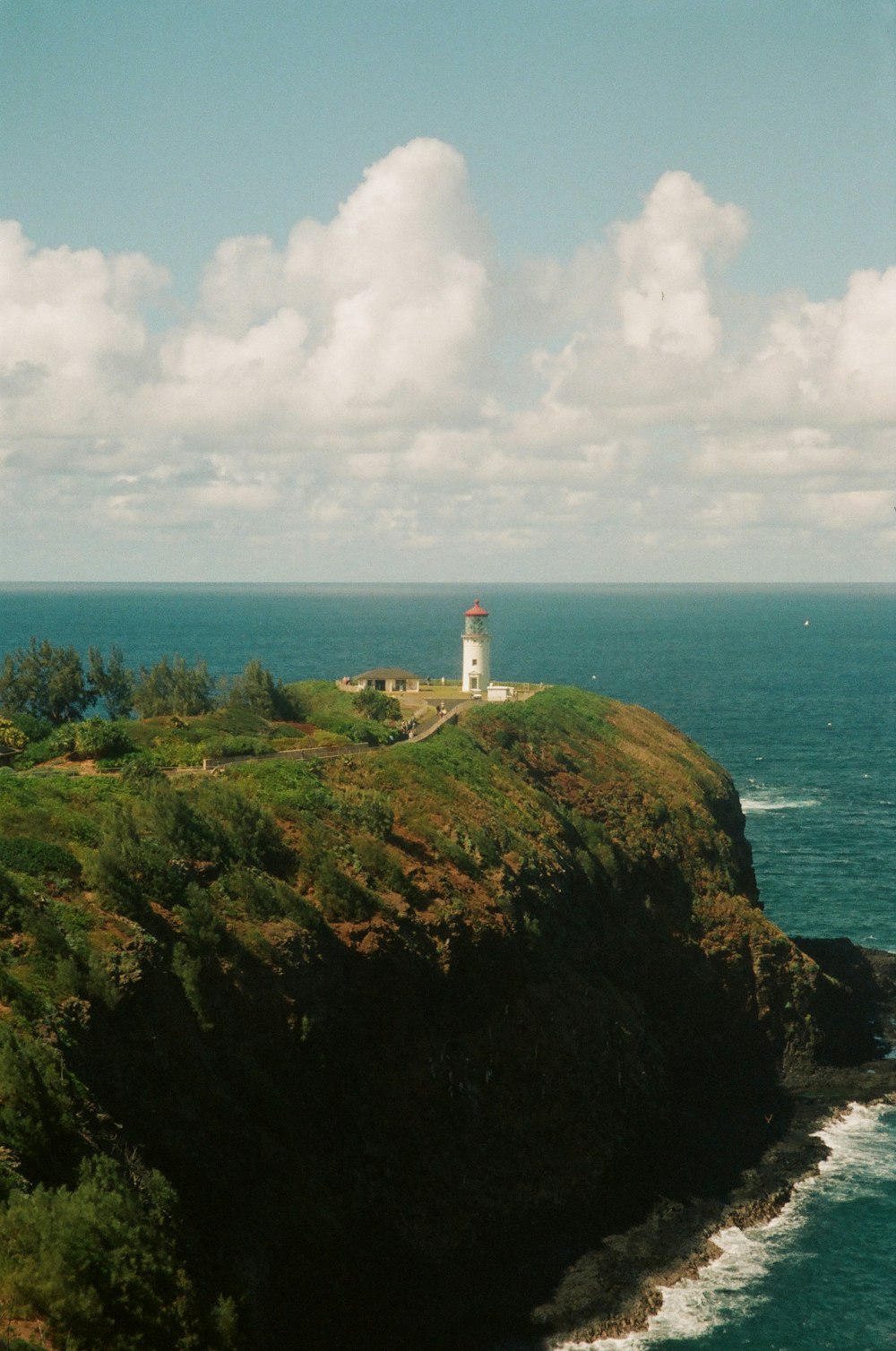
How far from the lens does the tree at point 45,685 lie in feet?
258

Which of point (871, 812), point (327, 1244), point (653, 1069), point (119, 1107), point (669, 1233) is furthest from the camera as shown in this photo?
point (871, 812)

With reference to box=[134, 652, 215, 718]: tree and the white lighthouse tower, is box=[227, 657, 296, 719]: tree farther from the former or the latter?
the white lighthouse tower

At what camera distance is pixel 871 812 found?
9688 centimetres

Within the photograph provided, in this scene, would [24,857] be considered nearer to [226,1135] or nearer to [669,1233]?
[226,1135]

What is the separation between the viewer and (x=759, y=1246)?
Result: 133 ft

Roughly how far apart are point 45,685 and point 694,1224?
58.6 meters

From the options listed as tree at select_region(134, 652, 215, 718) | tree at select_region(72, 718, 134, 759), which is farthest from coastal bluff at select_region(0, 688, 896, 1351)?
tree at select_region(134, 652, 215, 718)

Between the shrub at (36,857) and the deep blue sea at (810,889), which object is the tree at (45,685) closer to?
the shrub at (36,857)

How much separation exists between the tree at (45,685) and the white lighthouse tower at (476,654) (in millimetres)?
29561

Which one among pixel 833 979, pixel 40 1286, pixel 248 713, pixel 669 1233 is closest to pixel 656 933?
pixel 833 979

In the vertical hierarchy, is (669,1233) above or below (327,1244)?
below

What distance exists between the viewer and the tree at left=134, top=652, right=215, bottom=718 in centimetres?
7175

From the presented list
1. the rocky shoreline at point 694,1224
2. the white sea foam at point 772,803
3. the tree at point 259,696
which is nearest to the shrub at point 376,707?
the tree at point 259,696

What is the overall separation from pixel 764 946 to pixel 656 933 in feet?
20.4
